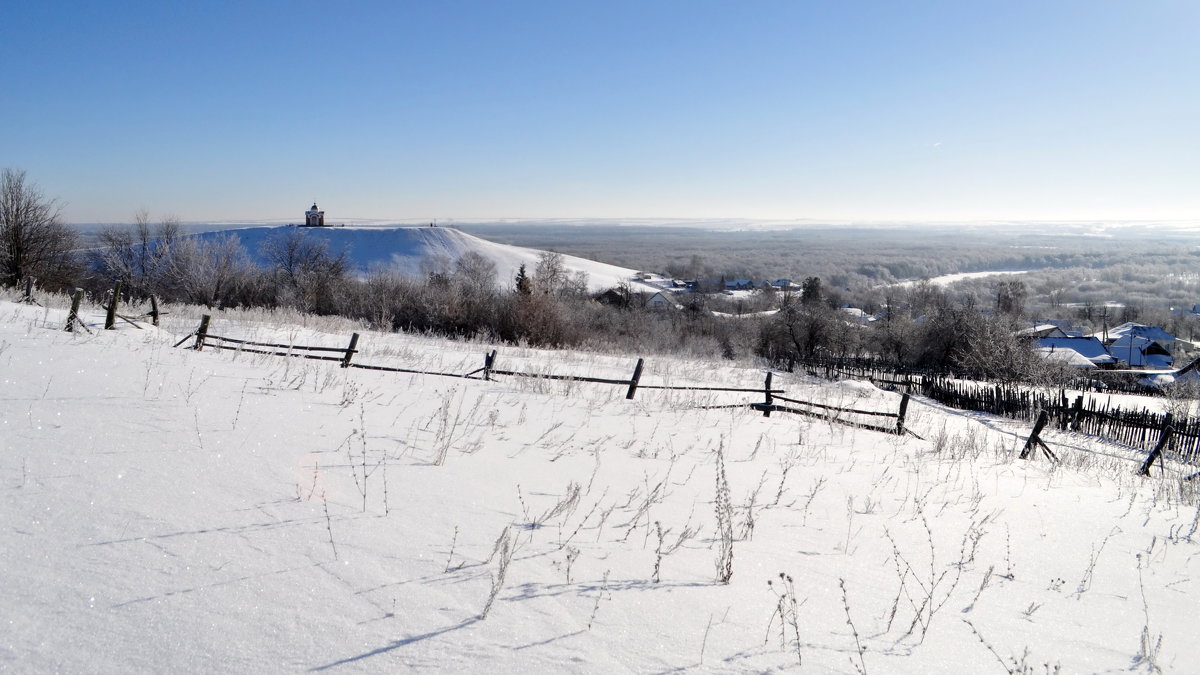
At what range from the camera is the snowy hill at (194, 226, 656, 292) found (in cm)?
8012

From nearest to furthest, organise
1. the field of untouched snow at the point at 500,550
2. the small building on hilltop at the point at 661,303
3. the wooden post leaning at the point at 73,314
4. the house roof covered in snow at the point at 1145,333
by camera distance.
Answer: the field of untouched snow at the point at 500,550, the wooden post leaning at the point at 73,314, the house roof covered in snow at the point at 1145,333, the small building on hilltop at the point at 661,303

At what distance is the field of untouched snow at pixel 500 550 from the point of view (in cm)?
275

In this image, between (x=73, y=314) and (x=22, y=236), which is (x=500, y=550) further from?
(x=22, y=236)

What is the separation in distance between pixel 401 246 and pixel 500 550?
86886mm

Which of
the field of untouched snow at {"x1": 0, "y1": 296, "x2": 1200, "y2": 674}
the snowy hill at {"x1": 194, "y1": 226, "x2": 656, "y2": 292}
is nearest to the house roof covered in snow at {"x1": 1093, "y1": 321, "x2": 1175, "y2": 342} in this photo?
the snowy hill at {"x1": 194, "y1": 226, "x2": 656, "y2": 292}

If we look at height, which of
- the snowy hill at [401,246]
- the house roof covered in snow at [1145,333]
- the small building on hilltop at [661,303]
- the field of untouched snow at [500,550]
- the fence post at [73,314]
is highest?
the snowy hill at [401,246]

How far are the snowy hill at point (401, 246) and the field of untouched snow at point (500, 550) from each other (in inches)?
2857

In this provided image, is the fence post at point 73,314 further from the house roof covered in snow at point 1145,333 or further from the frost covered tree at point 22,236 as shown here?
the house roof covered in snow at point 1145,333

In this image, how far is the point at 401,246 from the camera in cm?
8512

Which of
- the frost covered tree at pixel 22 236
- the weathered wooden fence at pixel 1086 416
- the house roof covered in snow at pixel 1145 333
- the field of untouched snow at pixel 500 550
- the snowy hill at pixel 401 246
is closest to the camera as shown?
the field of untouched snow at pixel 500 550

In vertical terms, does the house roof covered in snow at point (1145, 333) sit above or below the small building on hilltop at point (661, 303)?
below

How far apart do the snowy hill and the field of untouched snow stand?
72569 mm

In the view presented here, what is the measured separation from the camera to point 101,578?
2.89 m

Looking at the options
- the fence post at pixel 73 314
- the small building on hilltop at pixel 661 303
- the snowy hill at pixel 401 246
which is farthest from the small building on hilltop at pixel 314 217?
the fence post at pixel 73 314
